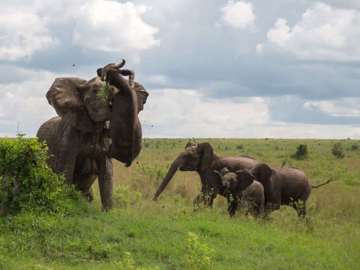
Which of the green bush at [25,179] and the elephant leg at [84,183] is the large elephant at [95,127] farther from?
the green bush at [25,179]

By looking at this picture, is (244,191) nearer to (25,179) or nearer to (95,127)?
(95,127)

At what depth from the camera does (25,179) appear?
11562mm

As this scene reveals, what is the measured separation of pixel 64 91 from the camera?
534 inches

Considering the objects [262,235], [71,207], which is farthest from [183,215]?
[71,207]

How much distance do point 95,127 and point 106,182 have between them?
1.17 metres

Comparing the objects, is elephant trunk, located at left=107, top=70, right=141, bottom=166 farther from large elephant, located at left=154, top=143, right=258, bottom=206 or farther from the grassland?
large elephant, located at left=154, top=143, right=258, bottom=206

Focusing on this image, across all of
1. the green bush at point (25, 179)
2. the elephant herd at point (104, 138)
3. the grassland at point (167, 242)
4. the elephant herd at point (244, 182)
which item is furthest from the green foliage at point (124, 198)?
the green bush at point (25, 179)

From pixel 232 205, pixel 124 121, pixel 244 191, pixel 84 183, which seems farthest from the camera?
pixel 232 205

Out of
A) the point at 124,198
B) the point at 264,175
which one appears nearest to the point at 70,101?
the point at 124,198

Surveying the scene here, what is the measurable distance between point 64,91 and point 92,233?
3.05 meters

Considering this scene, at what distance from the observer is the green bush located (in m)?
11.5

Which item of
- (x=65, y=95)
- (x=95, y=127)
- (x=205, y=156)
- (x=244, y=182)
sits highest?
(x=65, y=95)

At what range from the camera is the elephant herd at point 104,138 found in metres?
12.0

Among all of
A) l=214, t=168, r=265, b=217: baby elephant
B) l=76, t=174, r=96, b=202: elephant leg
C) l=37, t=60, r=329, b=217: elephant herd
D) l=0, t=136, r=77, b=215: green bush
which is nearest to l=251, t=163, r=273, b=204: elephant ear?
l=37, t=60, r=329, b=217: elephant herd
